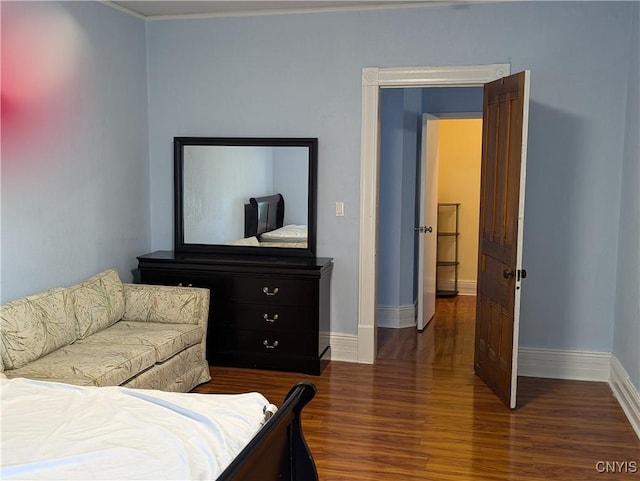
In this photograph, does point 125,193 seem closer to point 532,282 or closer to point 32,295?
point 32,295

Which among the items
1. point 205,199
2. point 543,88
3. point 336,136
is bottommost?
point 205,199

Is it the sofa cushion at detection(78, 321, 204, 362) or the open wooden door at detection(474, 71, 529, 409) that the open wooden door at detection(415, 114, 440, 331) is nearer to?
the open wooden door at detection(474, 71, 529, 409)

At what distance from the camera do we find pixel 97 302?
14.1 feet

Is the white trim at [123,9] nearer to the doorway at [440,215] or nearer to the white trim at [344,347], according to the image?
the doorway at [440,215]

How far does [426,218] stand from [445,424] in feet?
8.59

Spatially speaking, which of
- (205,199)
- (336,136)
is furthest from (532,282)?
(205,199)

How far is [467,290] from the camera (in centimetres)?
815

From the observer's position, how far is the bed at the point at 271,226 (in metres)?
5.18

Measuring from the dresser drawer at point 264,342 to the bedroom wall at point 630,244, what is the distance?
212 cm

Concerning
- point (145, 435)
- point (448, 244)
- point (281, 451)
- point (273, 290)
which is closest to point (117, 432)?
point (145, 435)

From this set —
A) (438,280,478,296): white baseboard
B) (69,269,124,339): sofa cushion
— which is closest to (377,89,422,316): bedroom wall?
(438,280,478,296): white baseboard

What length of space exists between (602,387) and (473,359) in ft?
3.17

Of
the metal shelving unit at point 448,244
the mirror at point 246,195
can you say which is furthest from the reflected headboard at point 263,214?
the metal shelving unit at point 448,244

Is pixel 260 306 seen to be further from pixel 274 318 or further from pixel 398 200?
pixel 398 200
